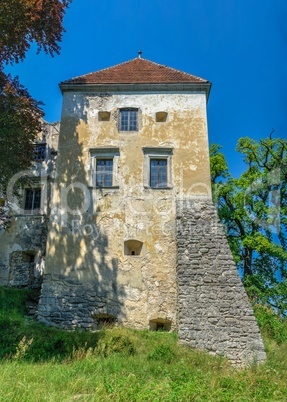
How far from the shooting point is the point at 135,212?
1349 centimetres

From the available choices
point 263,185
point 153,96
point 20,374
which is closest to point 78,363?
point 20,374

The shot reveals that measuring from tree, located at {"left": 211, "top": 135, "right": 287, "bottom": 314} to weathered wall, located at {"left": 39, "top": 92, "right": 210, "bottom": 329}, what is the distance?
20.8 feet

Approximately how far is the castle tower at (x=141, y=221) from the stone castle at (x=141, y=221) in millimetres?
35

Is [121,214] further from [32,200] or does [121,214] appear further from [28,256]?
[32,200]

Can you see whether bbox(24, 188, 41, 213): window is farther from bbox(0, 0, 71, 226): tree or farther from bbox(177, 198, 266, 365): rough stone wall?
bbox(177, 198, 266, 365): rough stone wall

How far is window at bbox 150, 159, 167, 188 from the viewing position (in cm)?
1396

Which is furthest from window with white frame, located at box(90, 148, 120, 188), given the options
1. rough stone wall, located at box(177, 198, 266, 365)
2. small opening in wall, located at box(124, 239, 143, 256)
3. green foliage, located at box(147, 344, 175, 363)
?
green foliage, located at box(147, 344, 175, 363)

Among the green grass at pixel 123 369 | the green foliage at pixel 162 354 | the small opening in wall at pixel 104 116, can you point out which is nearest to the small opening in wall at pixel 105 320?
the green grass at pixel 123 369

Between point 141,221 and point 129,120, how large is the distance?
4158 millimetres

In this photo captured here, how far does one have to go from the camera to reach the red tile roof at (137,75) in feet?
50.0

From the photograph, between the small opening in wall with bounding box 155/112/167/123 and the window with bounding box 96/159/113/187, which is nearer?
the window with bounding box 96/159/113/187

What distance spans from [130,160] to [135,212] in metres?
2.04

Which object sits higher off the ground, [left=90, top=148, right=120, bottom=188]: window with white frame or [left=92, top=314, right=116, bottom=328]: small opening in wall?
[left=90, top=148, right=120, bottom=188]: window with white frame

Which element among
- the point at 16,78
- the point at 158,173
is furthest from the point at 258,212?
the point at 16,78
